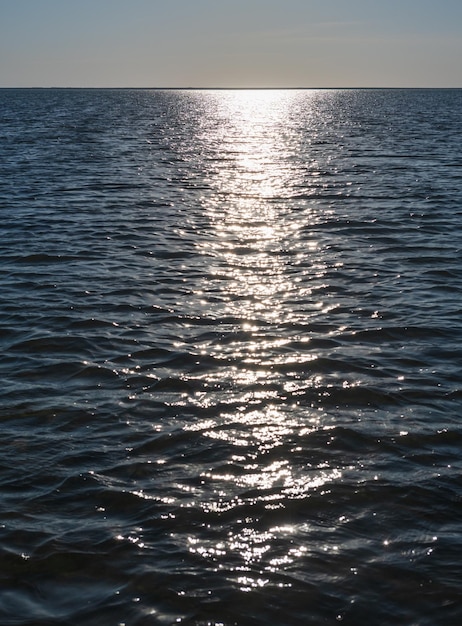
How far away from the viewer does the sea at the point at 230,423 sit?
6.28 m

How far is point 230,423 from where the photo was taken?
29.8 ft

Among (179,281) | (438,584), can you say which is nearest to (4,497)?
(438,584)

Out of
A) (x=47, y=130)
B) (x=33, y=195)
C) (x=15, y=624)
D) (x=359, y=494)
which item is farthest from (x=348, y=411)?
(x=47, y=130)

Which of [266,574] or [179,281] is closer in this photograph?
[266,574]

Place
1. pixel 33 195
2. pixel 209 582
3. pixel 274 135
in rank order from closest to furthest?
pixel 209 582 < pixel 33 195 < pixel 274 135

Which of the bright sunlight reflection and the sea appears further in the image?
the bright sunlight reflection

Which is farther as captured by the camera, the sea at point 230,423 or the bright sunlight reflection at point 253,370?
the bright sunlight reflection at point 253,370

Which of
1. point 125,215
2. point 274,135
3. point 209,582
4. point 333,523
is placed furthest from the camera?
point 274,135

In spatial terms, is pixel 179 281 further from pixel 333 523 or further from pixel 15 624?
pixel 15 624

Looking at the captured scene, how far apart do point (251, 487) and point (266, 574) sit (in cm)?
137

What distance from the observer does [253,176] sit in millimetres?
34062

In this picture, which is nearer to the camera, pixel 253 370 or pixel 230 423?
pixel 230 423

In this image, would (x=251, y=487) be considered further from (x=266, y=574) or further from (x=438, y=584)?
(x=438, y=584)

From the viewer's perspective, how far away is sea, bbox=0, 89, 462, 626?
6.28m
